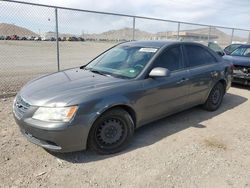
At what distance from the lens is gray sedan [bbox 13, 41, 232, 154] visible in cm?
308

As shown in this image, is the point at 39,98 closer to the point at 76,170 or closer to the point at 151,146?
the point at 76,170

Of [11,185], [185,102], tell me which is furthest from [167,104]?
[11,185]

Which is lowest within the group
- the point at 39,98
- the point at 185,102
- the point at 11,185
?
the point at 11,185

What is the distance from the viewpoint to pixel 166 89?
4.16 m

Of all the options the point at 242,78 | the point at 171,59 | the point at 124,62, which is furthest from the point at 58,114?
the point at 242,78

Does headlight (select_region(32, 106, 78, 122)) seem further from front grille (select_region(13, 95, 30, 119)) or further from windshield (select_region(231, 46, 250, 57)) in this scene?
windshield (select_region(231, 46, 250, 57))

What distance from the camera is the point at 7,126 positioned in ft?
14.3

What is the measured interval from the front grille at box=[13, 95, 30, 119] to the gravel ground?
606 mm

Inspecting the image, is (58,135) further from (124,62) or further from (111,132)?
(124,62)

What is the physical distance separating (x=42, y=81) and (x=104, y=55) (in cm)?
141

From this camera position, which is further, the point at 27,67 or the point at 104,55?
the point at 27,67

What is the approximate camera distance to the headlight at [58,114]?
3027 mm

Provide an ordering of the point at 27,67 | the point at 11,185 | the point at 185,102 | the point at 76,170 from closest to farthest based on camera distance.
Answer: the point at 11,185 → the point at 76,170 → the point at 185,102 → the point at 27,67

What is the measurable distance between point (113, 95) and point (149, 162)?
105 cm
